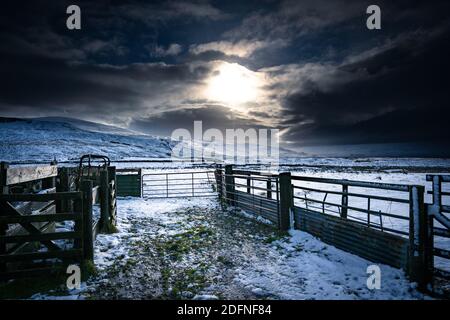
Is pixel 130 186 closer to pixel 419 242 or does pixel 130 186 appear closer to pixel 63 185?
pixel 63 185

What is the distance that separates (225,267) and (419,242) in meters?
3.86

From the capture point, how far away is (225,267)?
5918 millimetres

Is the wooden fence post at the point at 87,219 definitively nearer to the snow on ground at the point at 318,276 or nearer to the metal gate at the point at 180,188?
the snow on ground at the point at 318,276

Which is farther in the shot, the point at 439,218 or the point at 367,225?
the point at 367,225

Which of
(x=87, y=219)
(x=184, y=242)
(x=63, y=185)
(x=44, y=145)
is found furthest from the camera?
(x=44, y=145)

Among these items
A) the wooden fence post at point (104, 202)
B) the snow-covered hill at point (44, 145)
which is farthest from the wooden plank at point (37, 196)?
the snow-covered hill at point (44, 145)

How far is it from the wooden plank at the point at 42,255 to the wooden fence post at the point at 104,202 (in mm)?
3001

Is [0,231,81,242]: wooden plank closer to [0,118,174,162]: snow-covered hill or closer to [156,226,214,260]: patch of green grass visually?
[156,226,214,260]: patch of green grass

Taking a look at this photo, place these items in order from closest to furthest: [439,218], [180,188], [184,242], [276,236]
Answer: [439,218]
[184,242]
[276,236]
[180,188]

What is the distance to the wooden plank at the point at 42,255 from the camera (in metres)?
4.80

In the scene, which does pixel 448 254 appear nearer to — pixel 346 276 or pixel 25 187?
pixel 346 276

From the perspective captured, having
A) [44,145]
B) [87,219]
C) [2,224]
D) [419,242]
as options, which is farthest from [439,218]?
[44,145]

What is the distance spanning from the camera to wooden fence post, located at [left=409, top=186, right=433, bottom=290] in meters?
4.60

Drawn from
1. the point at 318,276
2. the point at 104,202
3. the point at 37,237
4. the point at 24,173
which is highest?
the point at 24,173
